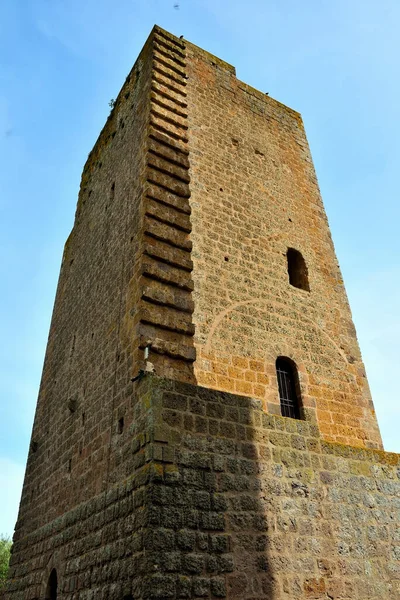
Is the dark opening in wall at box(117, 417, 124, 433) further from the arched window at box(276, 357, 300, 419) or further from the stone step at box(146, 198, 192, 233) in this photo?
the stone step at box(146, 198, 192, 233)

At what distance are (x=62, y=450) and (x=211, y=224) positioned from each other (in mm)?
4446

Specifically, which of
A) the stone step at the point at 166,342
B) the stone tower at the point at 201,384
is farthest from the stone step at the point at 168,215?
the stone step at the point at 166,342

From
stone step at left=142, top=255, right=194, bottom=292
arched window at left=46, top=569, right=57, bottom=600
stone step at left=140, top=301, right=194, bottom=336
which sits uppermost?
stone step at left=142, top=255, right=194, bottom=292

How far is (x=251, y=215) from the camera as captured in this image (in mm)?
8688

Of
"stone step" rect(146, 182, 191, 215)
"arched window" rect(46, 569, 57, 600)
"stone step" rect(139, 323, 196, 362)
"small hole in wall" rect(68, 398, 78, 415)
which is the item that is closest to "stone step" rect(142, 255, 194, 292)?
"stone step" rect(139, 323, 196, 362)

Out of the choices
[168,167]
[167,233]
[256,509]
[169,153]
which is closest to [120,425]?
[256,509]

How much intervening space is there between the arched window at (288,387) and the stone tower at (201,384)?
0.02m

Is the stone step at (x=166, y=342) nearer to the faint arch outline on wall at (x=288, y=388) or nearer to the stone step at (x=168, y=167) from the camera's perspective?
the faint arch outline on wall at (x=288, y=388)

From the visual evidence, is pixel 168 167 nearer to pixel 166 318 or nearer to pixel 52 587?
pixel 166 318

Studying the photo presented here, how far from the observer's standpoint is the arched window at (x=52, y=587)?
21.9 ft

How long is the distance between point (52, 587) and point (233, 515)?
3.60 meters

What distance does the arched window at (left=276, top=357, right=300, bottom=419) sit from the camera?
720cm

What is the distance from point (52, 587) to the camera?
6777 mm

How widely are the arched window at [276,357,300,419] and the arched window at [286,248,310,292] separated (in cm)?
183
